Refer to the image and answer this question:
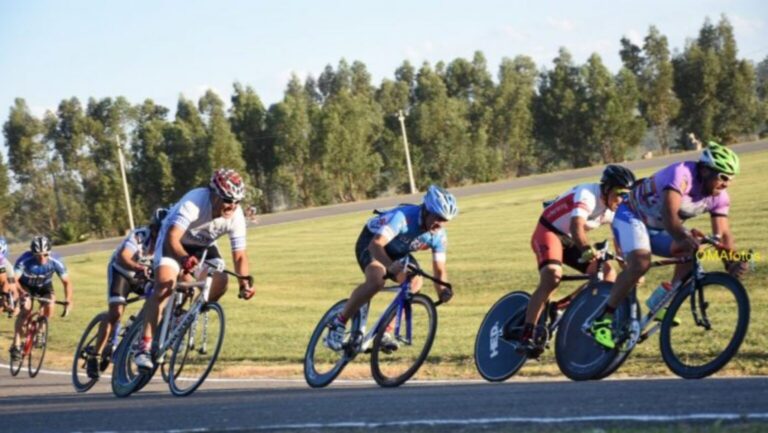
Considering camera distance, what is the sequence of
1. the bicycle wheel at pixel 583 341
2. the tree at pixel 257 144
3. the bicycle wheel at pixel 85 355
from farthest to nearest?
the tree at pixel 257 144
the bicycle wheel at pixel 85 355
the bicycle wheel at pixel 583 341

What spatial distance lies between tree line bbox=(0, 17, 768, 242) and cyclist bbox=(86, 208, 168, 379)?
5399 centimetres

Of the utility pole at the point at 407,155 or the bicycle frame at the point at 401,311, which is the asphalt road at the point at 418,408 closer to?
the bicycle frame at the point at 401,311

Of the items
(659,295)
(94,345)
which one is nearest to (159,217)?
(94,345)

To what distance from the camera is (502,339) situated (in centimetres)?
1055

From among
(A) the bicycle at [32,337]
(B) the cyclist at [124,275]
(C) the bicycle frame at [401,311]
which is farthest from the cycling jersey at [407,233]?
(A) the bicycle at [32,337]

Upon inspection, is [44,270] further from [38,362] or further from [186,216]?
[186,216]

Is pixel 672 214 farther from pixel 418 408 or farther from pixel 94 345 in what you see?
pixel 94 345

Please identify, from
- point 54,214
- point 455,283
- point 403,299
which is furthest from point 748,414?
point 54,214

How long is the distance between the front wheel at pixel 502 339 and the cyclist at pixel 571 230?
0.33 meters

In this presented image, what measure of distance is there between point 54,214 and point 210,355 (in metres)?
69.8

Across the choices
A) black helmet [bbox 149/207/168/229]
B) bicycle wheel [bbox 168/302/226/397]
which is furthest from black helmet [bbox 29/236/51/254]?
bicycle wheel [bbox 168/302/226/397]

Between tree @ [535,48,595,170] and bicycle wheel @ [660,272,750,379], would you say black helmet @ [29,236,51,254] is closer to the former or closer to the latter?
bicycle wheel @ [660,272,750,379]

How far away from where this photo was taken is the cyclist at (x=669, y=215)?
8.42 metres

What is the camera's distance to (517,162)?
81.2 meters
